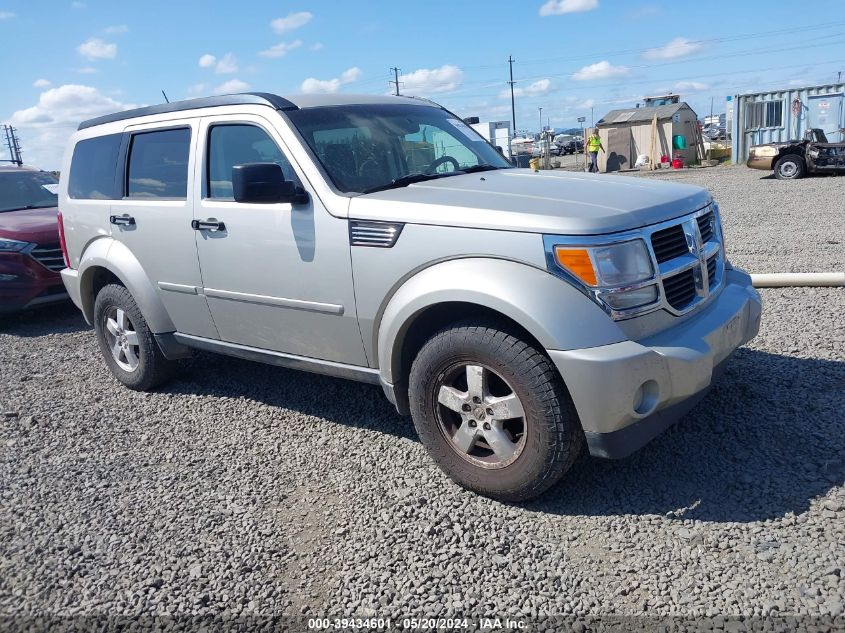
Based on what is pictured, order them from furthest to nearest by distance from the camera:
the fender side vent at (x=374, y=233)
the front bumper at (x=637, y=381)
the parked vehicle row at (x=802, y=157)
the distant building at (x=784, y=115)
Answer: the distant building at (x=784, y=115) → the parked vehicle row at (x=802, y=157) → the fender side vent at (x=374, y=233) → the front bumper at (x=637, y=381)

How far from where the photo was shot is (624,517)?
323cm

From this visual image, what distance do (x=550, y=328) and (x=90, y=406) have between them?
385 cm

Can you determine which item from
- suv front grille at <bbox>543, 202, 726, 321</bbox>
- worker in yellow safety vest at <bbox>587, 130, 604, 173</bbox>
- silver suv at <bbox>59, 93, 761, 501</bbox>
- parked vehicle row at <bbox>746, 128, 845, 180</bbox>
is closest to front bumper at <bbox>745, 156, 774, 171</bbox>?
parked vehicle row at <bbox>746, 128, 845, 180</bbox>

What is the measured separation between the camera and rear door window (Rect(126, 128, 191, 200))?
4578 mm

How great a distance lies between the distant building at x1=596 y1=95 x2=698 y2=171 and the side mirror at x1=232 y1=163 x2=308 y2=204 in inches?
1098

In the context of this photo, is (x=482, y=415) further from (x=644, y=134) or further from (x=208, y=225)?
(x=644, y=134)

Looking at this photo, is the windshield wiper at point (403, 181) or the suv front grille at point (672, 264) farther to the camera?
the windshield wiper at point (403, 181)

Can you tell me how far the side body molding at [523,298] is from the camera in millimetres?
2971

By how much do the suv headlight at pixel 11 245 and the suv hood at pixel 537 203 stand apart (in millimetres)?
5721

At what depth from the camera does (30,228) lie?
784cm

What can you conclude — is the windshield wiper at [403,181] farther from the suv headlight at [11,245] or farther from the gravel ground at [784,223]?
the suv headlight at [11,245]

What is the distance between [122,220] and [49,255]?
3.51 m

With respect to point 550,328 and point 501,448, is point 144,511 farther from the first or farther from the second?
point 550,328

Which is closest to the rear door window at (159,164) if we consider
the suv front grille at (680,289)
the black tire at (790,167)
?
the suv front grille at (680,289)
